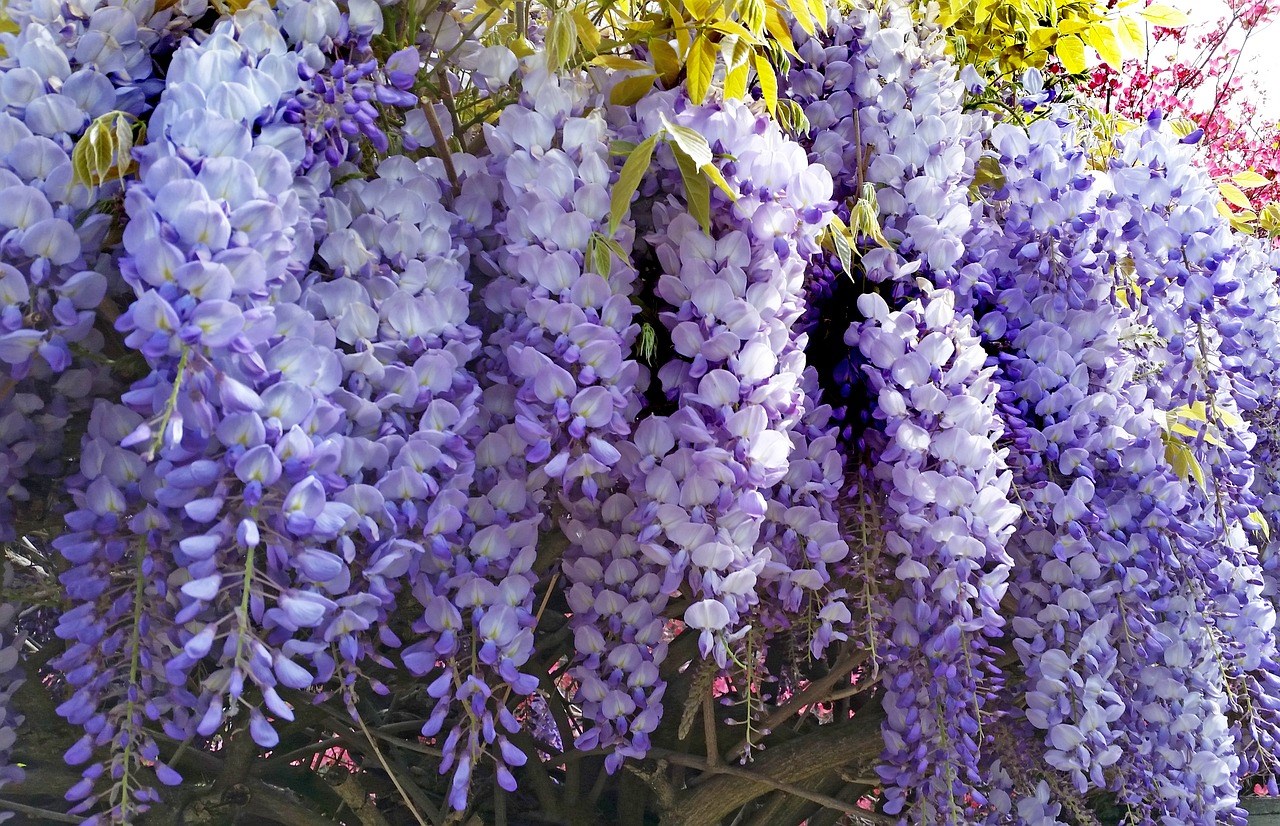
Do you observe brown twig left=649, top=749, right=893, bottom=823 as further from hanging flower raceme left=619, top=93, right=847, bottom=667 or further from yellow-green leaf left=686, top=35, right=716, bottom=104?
yellow-green leaf left=686, top=35, right=716, bottom=104

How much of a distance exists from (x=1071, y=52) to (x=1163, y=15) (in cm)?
9

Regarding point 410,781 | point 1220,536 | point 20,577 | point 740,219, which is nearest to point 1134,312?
point 1220,536

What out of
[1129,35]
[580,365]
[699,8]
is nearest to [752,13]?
[699,8]

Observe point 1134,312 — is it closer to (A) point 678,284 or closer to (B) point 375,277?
(A) point 678,284

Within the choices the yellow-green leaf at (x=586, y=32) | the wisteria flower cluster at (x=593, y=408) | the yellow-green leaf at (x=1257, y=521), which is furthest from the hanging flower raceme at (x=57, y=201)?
the yellow-green leaf at (x=1257, y=521)

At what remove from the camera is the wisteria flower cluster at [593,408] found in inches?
22.7

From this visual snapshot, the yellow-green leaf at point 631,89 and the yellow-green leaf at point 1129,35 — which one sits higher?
the yellow-green leaf at point 1129,35

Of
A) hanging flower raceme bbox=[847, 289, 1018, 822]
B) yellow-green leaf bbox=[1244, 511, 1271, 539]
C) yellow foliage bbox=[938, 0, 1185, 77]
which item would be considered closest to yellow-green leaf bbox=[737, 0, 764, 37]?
hanging flower raceme bbox=[847, 289, 1018, 822]

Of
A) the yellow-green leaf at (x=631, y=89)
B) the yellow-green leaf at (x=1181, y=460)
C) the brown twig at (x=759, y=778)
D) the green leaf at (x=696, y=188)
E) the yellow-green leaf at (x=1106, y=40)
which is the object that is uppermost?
the yellow-green leaf at (x=1106, y=40)

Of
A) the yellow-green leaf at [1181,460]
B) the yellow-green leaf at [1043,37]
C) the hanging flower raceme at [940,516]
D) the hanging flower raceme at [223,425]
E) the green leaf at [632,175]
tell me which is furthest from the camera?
the yellow-green leaf at [1043,37]

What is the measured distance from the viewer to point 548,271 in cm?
69

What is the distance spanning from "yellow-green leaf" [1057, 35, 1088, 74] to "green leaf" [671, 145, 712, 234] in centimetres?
52

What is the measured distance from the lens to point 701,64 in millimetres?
722

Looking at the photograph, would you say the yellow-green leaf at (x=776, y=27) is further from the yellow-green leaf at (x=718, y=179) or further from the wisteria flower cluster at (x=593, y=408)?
the yellow-green leaf at (x=718, y=179)
